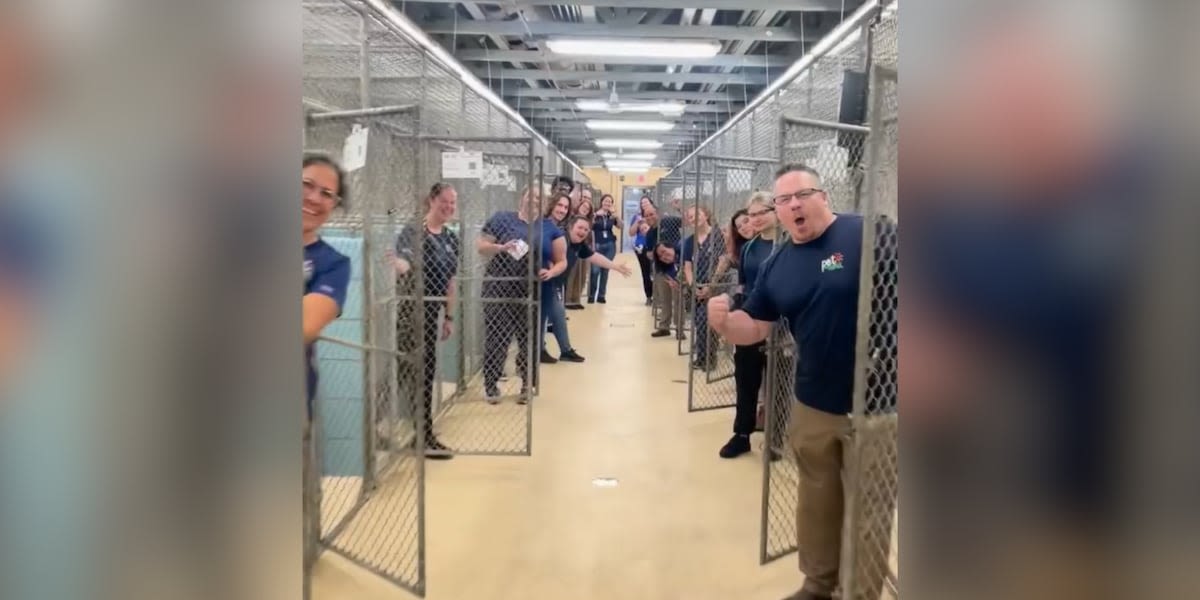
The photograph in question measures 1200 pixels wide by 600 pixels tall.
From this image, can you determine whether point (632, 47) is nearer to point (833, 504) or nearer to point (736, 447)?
point (736, 447)

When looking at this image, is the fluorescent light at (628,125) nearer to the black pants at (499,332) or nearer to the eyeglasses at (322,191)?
the black pants at (499,332)

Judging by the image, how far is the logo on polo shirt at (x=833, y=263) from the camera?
2574 millimetres

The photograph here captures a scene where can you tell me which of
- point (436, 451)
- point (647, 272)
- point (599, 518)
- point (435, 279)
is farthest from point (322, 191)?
point (647, 272)

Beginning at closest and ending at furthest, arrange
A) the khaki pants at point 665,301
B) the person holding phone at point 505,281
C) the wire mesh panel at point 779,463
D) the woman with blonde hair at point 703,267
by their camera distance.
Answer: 1. the wire mesh panel at point 779,463
2. the person holding phone at point 505,281
3. the woman with blonde hair at point 703,267
4. the khaki pants at point 665,301

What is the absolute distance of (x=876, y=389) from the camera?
2.36 meters

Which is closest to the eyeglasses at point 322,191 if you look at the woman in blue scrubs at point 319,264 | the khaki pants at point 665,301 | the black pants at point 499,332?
the woman in blue scrubs at point 319,264

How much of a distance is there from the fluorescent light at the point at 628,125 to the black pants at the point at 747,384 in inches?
327

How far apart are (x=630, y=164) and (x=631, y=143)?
578cm

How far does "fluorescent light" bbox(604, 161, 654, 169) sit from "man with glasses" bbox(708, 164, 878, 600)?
62.3 ft
